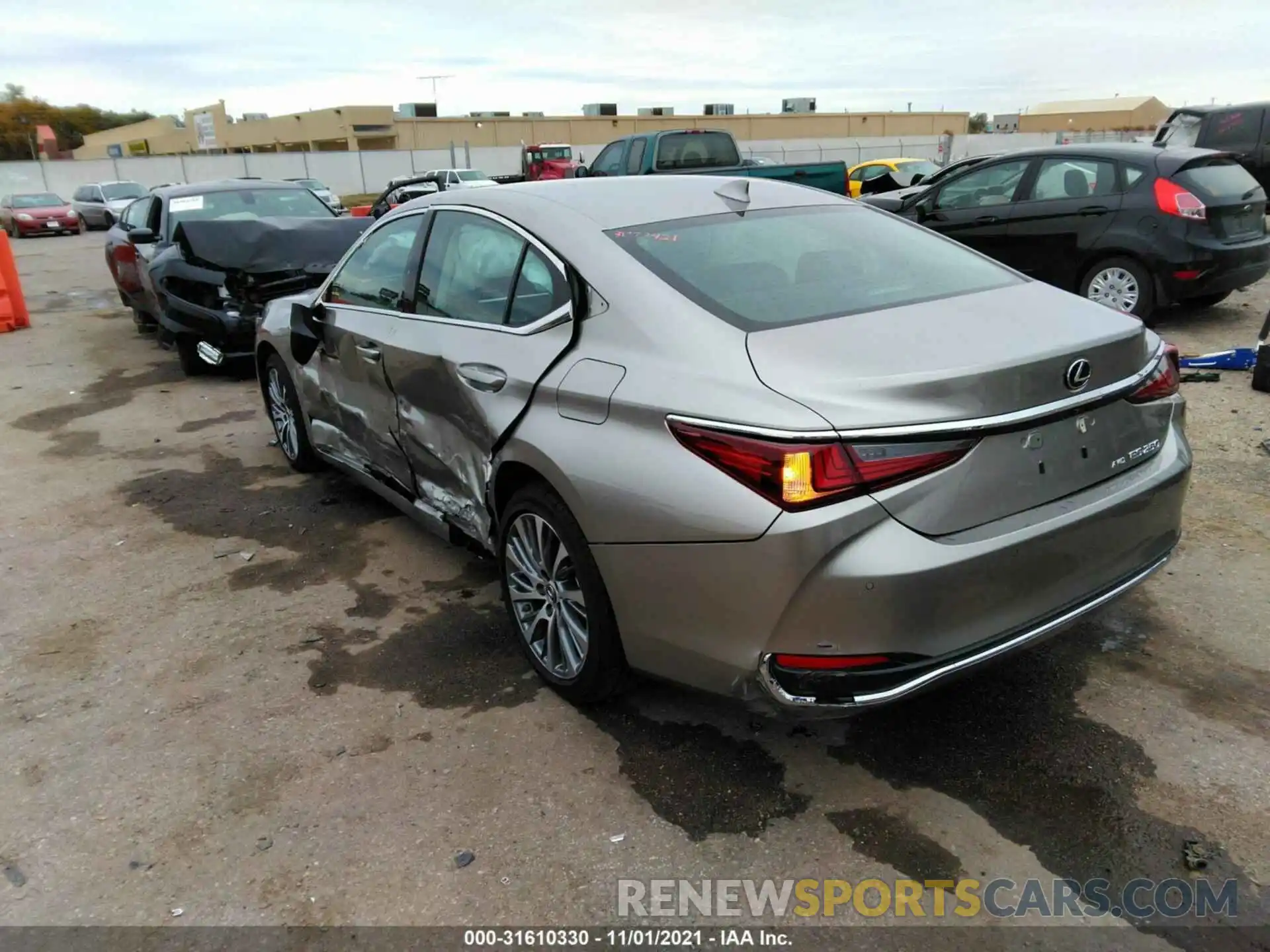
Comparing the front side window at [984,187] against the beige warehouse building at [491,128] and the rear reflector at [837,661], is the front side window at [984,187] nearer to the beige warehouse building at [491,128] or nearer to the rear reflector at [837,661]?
the rear reflector at [837,661]

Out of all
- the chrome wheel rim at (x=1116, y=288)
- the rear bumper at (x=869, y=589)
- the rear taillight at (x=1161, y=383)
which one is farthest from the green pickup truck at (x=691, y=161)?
the rear bumper at (x=869, y=589)

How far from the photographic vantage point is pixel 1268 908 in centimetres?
232

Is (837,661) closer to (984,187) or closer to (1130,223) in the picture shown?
(1130,223)

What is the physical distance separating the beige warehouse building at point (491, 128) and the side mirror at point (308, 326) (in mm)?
52299

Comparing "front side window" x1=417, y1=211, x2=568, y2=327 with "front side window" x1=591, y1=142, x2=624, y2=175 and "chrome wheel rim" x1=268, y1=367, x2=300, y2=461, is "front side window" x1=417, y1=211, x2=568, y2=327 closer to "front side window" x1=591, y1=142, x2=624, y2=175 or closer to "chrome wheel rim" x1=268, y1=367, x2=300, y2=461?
"chrome wheel rim" x1=268, y1=367, x2=300, y2=461

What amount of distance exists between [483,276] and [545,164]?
25.8 m

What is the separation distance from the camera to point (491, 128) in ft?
202

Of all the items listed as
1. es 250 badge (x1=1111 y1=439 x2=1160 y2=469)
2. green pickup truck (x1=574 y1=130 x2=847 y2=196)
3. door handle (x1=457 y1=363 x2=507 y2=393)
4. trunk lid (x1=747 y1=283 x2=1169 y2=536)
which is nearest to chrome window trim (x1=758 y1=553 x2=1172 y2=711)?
trunk lid (x1=747 y1=283 x2=1169 y2=536)

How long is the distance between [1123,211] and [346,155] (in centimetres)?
4253

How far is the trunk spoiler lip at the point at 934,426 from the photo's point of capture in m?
2.34

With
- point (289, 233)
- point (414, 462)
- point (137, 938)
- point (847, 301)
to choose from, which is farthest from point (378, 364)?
point (289, 233)

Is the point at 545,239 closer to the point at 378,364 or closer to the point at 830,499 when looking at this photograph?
the point at 378,364

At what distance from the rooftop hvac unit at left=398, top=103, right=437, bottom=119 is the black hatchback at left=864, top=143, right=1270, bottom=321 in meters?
61.0

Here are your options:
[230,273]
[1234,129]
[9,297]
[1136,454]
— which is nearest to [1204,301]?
[1136,454]
